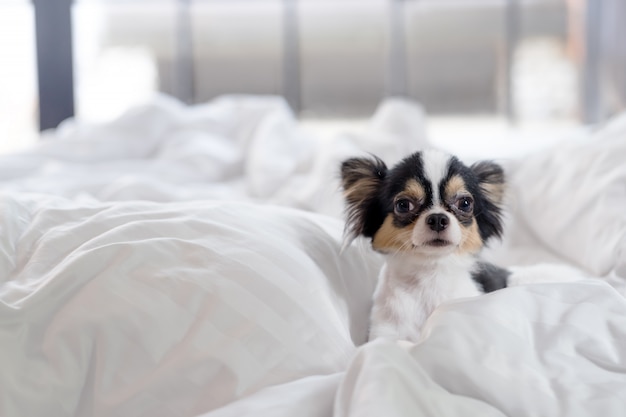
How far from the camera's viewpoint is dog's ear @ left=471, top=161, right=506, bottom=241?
1392mm

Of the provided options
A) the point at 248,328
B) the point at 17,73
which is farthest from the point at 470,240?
the point at 17,73

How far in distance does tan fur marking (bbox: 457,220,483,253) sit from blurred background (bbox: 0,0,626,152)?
131 inches

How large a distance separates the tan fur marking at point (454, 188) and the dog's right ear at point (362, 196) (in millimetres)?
120

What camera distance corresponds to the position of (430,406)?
813 millimetres

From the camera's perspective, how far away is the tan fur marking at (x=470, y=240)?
131 centimetres

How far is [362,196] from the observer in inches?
55.3

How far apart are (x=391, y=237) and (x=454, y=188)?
131mm

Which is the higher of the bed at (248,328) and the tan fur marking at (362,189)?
the tan fur marking at (362,189)

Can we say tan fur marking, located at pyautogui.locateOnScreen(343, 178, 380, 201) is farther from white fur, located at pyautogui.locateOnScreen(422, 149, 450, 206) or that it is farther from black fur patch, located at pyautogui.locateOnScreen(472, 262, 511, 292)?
black fur patch, located at pyautogui.locateOnScreen(472, 262, 511, 292)

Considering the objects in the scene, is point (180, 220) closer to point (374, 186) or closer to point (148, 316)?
point (148, 316)

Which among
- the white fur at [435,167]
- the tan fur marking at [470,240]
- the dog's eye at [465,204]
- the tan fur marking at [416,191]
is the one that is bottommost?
the tan fur marking at [470,240]

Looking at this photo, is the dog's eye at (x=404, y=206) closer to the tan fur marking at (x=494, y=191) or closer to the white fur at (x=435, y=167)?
the white fur at (x=435, y=167)

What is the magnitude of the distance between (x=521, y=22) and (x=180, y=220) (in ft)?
12.5

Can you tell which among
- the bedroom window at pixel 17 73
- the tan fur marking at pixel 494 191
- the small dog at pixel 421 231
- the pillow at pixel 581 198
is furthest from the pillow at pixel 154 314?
the bedroom window at pixel 17 73
